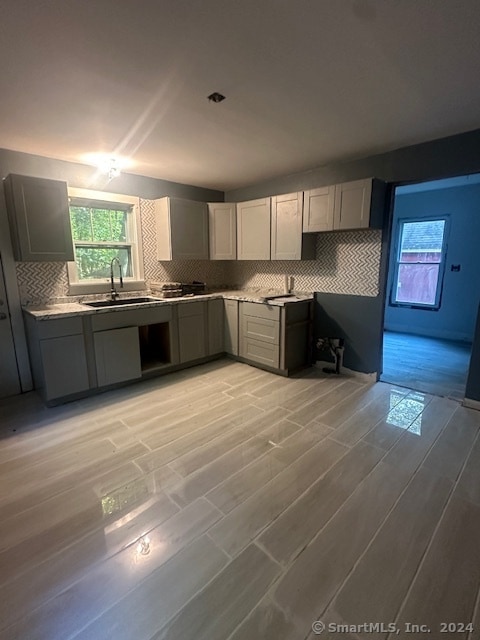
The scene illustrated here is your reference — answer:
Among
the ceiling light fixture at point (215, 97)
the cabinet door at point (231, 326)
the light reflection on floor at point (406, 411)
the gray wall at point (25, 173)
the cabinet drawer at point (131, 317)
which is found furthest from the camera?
the cabinet door at point (231, 326)

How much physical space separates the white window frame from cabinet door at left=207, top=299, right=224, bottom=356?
961 millimetres

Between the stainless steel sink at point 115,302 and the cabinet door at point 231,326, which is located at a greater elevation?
the stainless steel sink at point 115,302

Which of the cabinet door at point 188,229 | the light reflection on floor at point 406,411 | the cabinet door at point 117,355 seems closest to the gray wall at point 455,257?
the light reflection on floor at point 406,411

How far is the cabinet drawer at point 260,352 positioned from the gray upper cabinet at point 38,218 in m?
2.28

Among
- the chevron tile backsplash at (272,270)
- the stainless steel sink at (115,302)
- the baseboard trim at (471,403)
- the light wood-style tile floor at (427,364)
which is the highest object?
the chevron tile backsplash at (272,270)

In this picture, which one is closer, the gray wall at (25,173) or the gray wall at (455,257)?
the gray wall at (25,173)

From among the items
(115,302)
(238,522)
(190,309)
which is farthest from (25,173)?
(238,522)

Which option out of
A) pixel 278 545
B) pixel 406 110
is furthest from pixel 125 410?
pixel 406 110

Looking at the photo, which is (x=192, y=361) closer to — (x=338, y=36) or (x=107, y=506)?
(x=107, y=506)

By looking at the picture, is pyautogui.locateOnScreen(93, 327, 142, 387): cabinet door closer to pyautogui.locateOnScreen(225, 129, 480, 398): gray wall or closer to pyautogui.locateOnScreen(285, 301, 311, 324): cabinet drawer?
pyautogui.locateOnScreen(285, 301, 311, 324): cabinet drawer

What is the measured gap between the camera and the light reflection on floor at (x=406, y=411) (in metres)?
2.59

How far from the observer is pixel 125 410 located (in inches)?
114

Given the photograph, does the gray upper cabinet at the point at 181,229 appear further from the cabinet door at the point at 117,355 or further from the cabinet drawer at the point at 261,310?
the cabinet door at the point at 117,355

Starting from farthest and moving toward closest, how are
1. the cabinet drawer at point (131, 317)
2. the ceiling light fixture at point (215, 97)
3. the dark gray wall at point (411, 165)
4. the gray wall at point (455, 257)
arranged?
the gray wall at point (455, 257), the cabinet drawer at point (131, 317), the dark gray wall at point (411, 165), the ceiling light fixture at point (215, 97)
